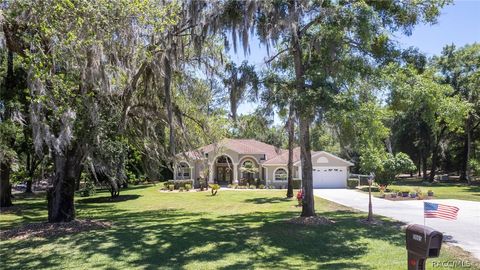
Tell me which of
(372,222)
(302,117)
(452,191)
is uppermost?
(302,117)

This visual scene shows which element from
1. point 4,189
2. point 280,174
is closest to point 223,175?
point 280,174

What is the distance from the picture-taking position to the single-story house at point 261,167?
41.6m

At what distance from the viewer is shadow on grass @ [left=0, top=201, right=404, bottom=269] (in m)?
8.79

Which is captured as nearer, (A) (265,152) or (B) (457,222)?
(B) (457,222)

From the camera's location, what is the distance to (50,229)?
42.8ft

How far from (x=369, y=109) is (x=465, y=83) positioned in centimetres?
3400

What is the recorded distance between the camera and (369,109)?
39.2 ft

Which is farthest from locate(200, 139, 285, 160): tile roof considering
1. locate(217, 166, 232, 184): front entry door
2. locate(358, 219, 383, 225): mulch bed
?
locate(358, 219, 383, 225): mulch bed

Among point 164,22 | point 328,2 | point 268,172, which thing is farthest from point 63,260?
point 268,172

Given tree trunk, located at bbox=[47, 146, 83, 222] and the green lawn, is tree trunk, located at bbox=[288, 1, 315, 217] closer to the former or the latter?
tree trunk, located at bbox=[47, 146, 83, 222]

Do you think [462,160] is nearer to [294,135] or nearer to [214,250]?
[294,135]

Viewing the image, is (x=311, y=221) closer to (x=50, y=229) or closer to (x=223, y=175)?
(x=50, y=229)

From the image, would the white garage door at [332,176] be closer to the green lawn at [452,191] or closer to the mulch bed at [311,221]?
the green lawn at [452,191]

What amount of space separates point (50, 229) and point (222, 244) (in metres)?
5.80
